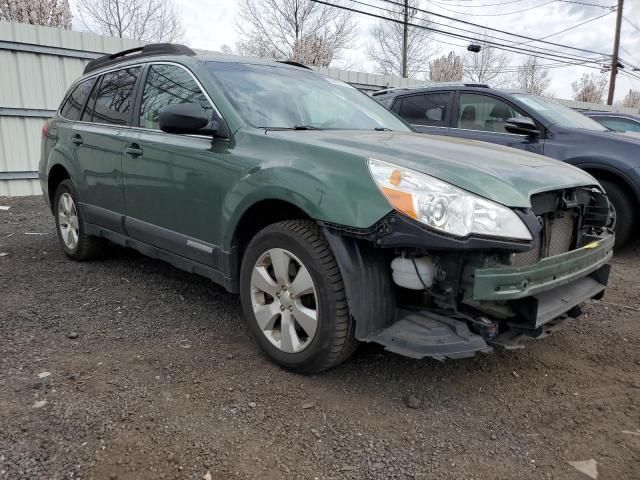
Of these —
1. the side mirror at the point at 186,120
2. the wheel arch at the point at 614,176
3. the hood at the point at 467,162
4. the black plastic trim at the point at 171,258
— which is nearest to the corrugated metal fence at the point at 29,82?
the black plastic trim at the point at 171,258

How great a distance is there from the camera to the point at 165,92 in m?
3.52

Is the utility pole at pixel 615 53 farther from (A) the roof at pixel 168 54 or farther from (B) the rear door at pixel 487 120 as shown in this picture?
(A) the roof at pixel 168 54

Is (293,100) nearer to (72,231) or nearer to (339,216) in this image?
(339,216)

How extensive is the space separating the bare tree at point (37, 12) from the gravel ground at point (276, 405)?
2099 cm

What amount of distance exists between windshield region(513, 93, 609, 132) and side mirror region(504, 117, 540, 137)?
0.35 meters

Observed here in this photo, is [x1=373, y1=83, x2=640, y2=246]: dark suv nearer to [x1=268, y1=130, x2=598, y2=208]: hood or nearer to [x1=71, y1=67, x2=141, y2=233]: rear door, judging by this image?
[x1=268, y1=130, x2=598, y2=208]: hood

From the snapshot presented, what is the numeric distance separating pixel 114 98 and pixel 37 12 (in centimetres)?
2019

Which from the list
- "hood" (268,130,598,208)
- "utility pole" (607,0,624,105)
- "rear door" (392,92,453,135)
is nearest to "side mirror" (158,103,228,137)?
"hood" (268,130,598,208)

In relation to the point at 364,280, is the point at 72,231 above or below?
below

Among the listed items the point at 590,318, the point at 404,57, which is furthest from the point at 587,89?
the point at 590,318

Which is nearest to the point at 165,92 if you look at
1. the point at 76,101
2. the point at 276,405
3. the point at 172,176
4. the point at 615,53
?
the point at 172,176

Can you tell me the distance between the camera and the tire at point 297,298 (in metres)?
2.42

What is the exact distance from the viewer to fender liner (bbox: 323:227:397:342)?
91.2 inches

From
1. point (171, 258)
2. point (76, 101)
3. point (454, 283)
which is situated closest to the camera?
point (454, 283)
